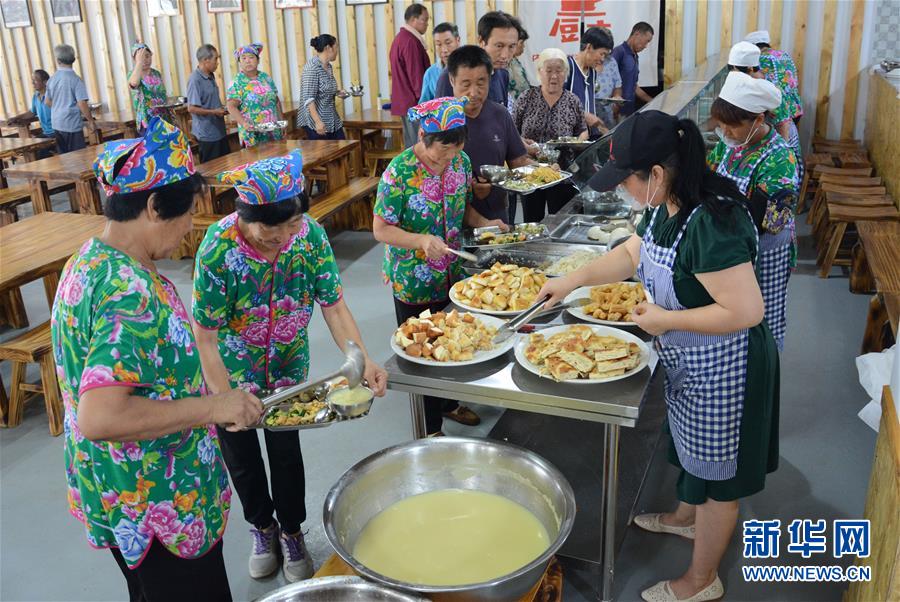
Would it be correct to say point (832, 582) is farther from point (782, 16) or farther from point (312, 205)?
point (782, 16)

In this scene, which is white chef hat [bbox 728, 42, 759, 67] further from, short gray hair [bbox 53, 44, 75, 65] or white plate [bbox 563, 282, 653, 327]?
short gray hair [bbox 53, 44, 75, 65]

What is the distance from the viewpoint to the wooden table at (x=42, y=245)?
3839mm

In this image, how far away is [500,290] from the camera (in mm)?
2682

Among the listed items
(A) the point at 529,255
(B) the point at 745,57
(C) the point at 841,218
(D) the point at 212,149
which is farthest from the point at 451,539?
(D) the point at 212,149

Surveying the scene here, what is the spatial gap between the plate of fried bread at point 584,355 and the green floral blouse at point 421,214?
806mm

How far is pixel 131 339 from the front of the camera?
4.94 feet

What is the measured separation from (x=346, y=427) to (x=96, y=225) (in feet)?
7.53

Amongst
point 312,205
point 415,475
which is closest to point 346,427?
point 415,475

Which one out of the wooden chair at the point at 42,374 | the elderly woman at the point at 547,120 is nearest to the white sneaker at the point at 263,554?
the wooden chair at the point at 42,374

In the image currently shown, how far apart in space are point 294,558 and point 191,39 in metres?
8.63

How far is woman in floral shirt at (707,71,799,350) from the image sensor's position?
2.91 m

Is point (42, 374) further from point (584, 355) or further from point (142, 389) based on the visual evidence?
point (584, 355)

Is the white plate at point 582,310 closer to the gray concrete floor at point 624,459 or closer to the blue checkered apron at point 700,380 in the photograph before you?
the blue checkered apron at point 700,380

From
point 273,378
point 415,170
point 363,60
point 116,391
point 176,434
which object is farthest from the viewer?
point 363,60
